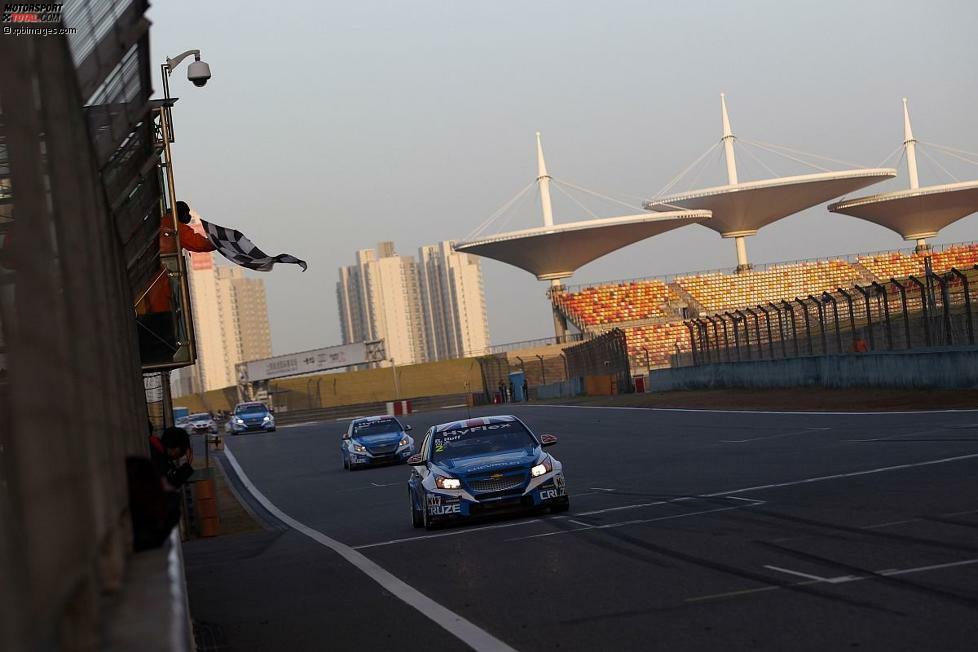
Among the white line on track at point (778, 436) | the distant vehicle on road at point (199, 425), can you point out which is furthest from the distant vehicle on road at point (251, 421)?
the white line on track at point (778, 436)

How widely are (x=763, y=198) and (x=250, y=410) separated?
51818 mm

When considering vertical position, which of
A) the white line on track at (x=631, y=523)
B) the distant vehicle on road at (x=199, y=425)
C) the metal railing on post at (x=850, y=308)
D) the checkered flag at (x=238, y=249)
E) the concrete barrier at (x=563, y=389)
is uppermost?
the checkered flag at (x=238, y=249)

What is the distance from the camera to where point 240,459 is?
42094 mm

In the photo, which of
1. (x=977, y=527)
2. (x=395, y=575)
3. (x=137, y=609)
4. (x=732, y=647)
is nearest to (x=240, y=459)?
(x=395, y=575)

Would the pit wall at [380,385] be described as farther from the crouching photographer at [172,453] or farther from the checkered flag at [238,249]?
the crouching photographer at [172,453]

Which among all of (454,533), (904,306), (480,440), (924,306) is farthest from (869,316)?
(454,533)

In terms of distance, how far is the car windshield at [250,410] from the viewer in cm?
6511

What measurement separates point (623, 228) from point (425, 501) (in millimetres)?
89521

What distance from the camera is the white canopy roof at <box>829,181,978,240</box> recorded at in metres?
112

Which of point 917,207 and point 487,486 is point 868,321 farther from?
point 917,207

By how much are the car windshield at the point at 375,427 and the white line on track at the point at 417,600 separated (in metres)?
14.1

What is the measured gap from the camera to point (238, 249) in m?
22.1

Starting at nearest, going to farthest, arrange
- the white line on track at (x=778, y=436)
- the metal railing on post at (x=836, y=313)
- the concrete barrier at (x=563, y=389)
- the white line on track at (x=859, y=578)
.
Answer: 1. the white line on track at (x=859, y=578)
2. the white line on track at (x=778, y=436)
3. the metal railing on post at (x=836, y=313)
4. the concrete barrier at (x=563, y=389)

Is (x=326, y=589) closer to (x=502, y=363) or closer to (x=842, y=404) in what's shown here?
(x=842, y=404)
